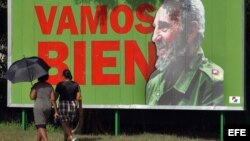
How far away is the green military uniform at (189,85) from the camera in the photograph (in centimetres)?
1368

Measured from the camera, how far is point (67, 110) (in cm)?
1155

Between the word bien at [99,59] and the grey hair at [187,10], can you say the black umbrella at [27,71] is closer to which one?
the word bien at [99,59]

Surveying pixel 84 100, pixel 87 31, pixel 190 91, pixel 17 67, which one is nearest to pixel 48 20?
pixel 87 31

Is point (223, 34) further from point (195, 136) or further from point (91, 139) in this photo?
point (91, 139)

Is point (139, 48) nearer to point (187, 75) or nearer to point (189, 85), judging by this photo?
point (187, 75)

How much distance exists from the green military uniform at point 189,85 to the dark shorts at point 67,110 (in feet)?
9.79

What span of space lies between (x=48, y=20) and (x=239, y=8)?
502 cm

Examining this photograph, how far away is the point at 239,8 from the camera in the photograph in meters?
13.5

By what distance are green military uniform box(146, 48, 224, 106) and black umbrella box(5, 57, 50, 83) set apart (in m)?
3.66

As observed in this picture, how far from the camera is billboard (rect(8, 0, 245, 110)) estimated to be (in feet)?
44.6

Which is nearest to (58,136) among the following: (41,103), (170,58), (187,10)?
(41,103)

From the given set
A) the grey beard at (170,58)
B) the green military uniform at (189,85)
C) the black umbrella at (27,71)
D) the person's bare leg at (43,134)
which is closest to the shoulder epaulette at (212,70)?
the green military uniform at (189,85)

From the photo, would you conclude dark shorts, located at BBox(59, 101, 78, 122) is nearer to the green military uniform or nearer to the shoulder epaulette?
the green military uniform

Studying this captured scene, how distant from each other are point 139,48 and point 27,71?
376 cm
